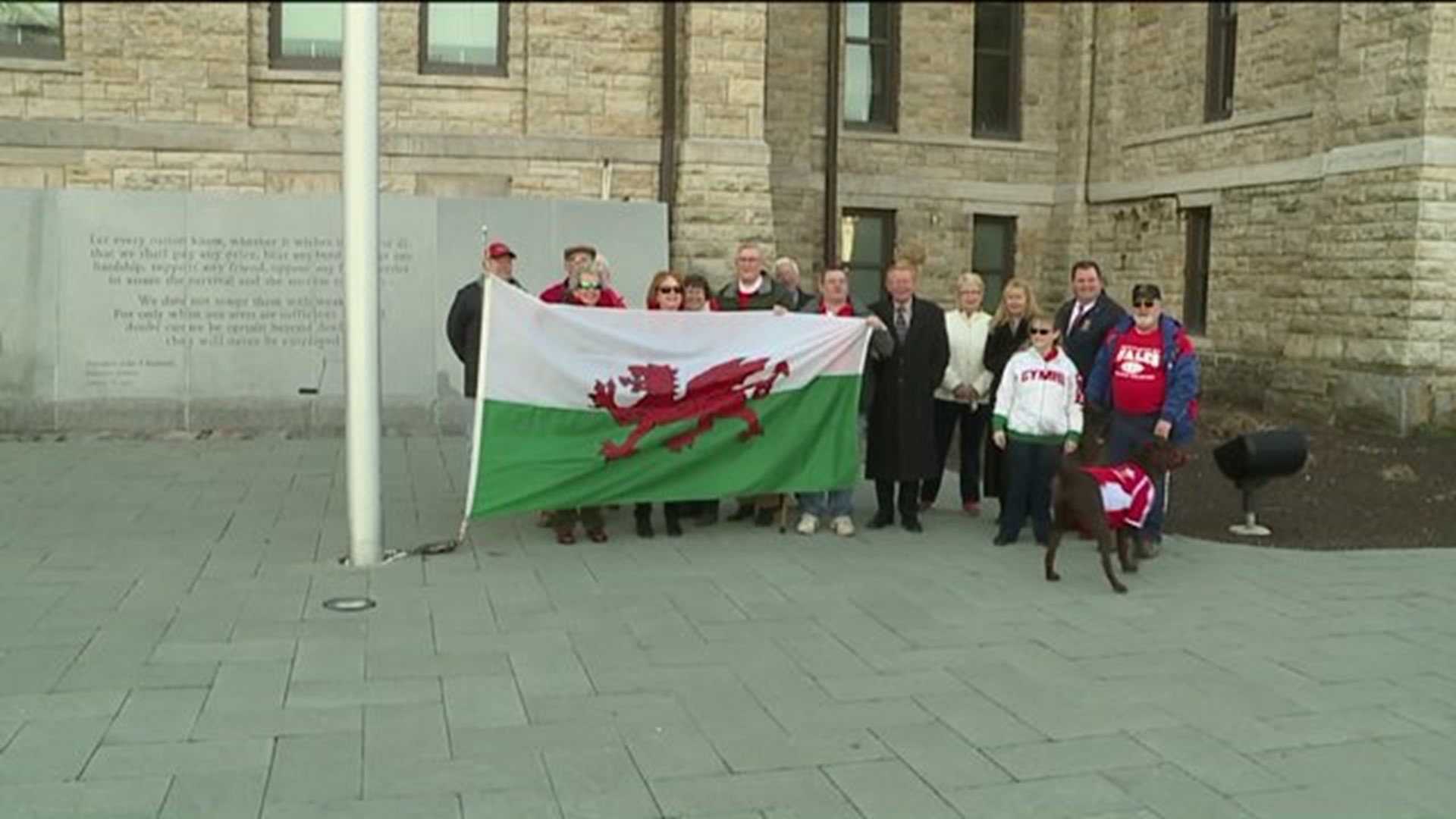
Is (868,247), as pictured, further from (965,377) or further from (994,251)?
(965,377)

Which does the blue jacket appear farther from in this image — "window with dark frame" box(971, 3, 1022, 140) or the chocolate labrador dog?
"window with dark frame" box(971, 3, 1022, 140)

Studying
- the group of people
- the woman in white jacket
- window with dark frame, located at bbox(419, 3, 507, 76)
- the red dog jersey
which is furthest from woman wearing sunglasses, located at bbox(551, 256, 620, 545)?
window with dark frame, located at bbox(419, 3, 507, 76)

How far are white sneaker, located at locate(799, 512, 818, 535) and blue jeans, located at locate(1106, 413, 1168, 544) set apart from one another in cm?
202

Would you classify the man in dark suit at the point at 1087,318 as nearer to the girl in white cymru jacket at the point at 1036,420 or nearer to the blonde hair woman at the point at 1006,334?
the blonde hair woman at the point at 1006,334

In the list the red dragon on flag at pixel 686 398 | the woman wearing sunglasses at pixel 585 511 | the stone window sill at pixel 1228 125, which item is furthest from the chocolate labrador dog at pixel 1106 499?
the stone window sill at pixel 1228 125

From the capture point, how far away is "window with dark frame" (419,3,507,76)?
611 inches

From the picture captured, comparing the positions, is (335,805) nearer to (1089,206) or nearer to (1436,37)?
(1436,37)

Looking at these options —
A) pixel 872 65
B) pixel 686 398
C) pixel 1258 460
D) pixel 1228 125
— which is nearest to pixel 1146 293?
pixel 1258 460

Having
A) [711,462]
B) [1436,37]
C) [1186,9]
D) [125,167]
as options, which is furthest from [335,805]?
[1186,9]

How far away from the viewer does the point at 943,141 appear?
20.5m

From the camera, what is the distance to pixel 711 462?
8.79 m

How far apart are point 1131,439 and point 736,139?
823cm

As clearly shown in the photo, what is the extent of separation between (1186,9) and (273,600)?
1682cm

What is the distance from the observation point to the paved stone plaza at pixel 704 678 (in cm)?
439
